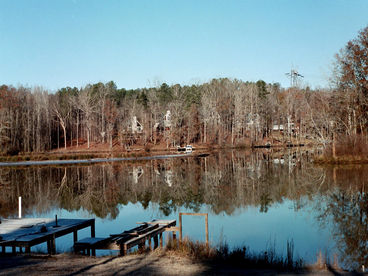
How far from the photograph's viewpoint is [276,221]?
630 inches

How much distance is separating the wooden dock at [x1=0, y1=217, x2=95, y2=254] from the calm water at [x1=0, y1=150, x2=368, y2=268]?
0.70m

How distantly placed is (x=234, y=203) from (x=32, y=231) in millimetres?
10746

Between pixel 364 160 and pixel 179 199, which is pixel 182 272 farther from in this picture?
pixel 364 160

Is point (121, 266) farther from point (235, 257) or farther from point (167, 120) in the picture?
point (167, 120)

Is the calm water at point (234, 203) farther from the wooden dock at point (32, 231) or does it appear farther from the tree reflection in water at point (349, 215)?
the wooden dock at point (32, 231)

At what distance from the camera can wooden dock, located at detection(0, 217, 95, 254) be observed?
428 inches

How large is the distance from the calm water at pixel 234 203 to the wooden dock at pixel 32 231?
70cm

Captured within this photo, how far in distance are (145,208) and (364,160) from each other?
22.2 m

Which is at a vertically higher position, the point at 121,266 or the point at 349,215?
the point at 121,266

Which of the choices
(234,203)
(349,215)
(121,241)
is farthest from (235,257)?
(234,203)

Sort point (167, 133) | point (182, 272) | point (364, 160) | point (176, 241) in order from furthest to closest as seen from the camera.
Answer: point (167, 133) → point (364, 160) → point (176, 241) → point (182, 272)

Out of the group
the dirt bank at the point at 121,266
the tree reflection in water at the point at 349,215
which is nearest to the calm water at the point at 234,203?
the tree reflection in water at the point at 349,215

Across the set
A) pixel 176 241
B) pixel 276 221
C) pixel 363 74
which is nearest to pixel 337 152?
pixel 363 74

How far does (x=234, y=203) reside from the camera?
65.5 feet
